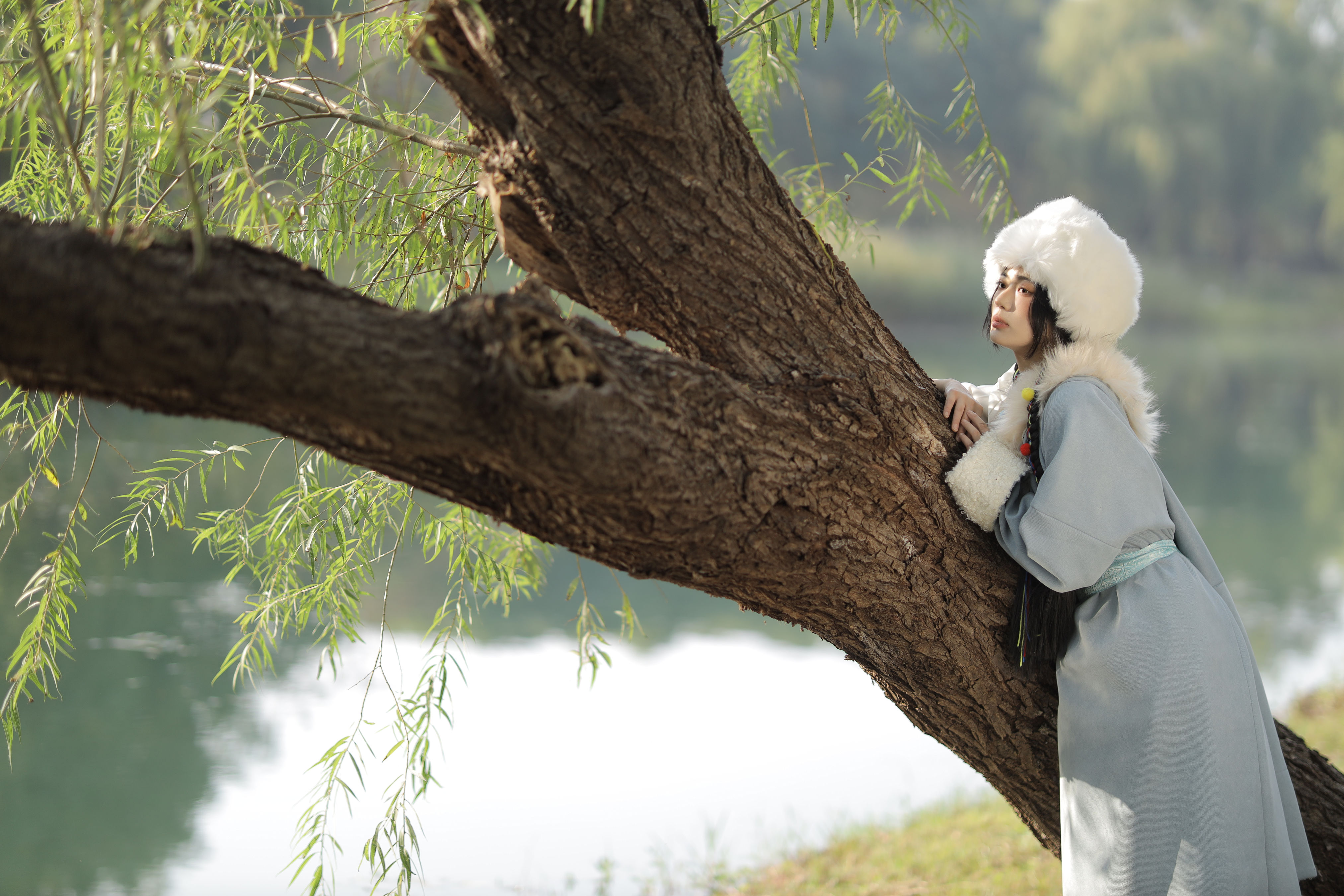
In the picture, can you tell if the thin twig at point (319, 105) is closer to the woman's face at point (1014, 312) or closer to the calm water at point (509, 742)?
the woman's face at point (1014, 312)

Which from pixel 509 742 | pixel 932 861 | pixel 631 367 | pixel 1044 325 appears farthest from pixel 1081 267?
pixel 509 742

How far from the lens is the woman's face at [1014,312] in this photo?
5.13 ft

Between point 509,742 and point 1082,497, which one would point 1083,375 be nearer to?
point 1082,497

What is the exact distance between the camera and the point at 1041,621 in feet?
4.73

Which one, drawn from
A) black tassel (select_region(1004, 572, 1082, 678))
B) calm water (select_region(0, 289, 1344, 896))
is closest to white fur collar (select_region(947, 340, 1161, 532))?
black tassel (select_region(1004, 572, 1082, 678))

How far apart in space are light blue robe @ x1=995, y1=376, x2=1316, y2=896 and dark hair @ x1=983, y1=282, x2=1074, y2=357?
12 centimetres

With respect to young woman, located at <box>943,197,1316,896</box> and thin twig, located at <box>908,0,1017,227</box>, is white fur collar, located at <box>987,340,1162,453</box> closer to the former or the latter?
young woman, located at <box>943,197,1316,896</box>

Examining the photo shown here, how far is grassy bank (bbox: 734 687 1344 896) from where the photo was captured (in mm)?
2801

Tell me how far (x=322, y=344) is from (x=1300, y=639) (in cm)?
633

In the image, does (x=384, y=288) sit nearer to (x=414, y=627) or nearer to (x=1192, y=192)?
(x=414, y=627)

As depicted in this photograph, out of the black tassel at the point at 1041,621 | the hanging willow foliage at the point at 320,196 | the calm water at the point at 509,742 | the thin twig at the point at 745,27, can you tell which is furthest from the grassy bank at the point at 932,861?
the thin twig at the point at 745,27

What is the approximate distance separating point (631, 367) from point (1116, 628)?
33.1 inches

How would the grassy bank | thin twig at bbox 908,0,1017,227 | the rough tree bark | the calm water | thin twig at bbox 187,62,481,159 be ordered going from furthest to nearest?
the calm water → the grassy bank → thin twig at bbox 908,0,1017,227 → thin twig at bbox 187,62,481,159 → the rough tree bark

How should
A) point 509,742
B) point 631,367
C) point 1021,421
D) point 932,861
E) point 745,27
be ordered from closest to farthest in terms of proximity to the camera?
point 631,367
point 1021,421
point 745,27
point 932,861
point 509,742
